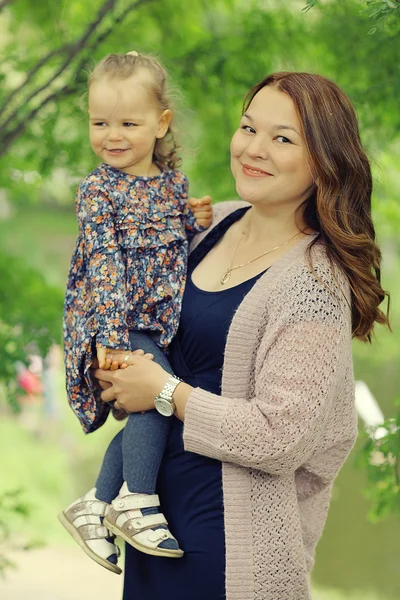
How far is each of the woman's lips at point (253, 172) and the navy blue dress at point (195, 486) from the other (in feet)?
0.78

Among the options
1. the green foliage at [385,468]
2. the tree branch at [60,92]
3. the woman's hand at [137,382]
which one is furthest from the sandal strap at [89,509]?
the tree branch at [60,92]

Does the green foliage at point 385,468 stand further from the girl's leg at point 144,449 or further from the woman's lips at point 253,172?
the woman's lips at point 253,172

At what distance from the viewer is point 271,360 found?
5.92 ft

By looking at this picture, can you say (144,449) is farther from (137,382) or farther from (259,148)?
(259,148)

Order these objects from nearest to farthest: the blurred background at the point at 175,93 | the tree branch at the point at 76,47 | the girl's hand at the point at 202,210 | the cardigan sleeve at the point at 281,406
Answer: the cardigan sleeve at the point at 281,406
the girl's hand at the point at 202,210
the blurred background at the point at 175,93
the tree branch at the point at 76,47

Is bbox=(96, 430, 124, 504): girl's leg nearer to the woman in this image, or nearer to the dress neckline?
the woman

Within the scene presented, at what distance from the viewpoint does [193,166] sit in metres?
3.93

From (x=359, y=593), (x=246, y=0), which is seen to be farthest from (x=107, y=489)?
(x=359, y=593)

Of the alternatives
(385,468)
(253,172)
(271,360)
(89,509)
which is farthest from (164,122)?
(385,468)

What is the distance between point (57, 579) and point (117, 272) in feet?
11.1

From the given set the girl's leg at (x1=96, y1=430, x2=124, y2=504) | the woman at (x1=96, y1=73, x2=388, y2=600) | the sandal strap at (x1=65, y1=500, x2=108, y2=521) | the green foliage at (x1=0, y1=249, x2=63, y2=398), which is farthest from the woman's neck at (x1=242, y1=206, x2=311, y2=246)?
the green foliage at (x1=0, y1=249, x2=63, y2=398)

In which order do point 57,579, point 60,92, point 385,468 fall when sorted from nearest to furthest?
1. point 385,468
2. point 60,92
3. point 57,579

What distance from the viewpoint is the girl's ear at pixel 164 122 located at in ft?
7.13

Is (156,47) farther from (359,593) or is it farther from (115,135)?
(359,593)
